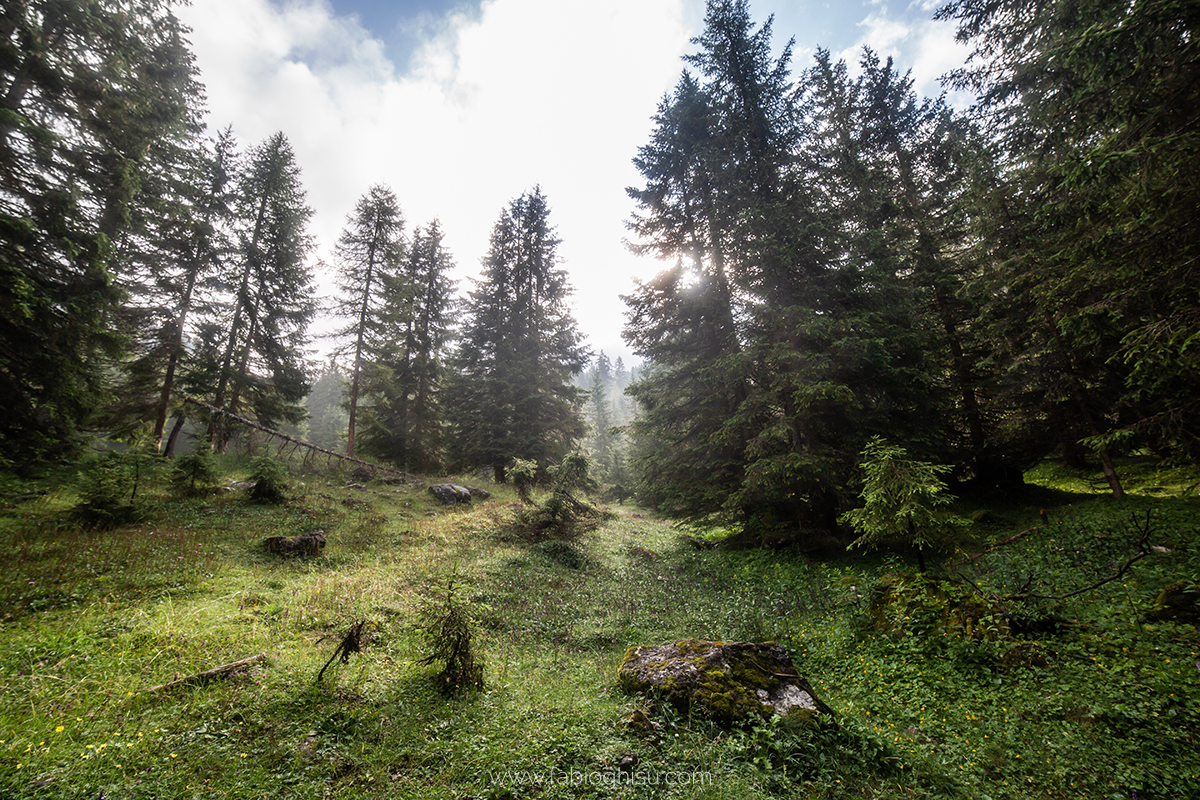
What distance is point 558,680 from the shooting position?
20.2 ft

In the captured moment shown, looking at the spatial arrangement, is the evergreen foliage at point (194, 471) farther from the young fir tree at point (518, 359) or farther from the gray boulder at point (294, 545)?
the young fir tree at point (518, 359)

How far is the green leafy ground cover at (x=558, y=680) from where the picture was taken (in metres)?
3.87

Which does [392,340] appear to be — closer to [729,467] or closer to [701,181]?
[701,181]

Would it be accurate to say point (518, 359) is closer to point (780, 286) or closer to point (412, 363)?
point (412, 363)

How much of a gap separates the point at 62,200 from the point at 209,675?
1175 centimetres

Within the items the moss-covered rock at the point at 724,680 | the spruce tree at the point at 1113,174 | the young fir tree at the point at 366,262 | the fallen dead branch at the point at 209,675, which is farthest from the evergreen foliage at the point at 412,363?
the spruce tree at the point at 1113,174

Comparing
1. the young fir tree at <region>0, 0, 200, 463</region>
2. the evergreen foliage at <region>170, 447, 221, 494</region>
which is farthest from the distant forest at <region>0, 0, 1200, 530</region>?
the evergreen foliage at <region>170, 447, 221, 494</region>

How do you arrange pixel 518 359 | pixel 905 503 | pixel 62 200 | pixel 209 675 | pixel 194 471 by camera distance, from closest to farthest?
pixel 209 675, pixel 905 503, pixel 62 200, pixel 194 471, pixel 518 359

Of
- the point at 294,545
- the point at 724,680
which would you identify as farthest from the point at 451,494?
the point at 724,680

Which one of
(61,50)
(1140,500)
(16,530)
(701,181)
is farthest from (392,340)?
(1140,500)

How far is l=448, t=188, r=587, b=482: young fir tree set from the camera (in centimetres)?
2189

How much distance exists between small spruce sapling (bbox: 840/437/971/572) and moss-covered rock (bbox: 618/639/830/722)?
3.05 meters

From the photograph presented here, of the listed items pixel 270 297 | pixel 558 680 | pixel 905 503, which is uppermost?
pixel 270 297

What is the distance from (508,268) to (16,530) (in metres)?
20.9
